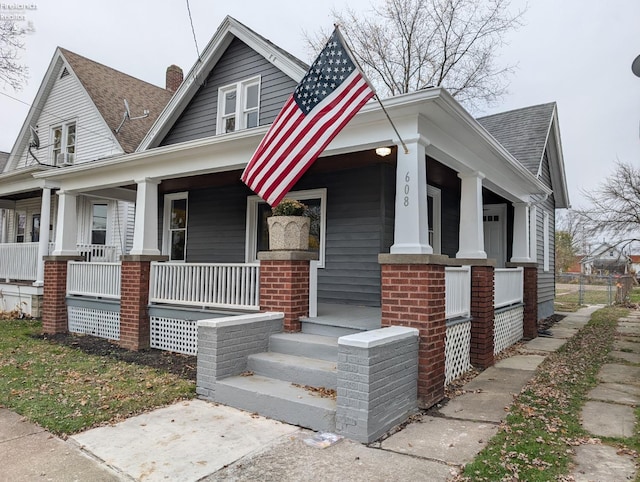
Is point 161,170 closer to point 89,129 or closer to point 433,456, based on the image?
point 433,456

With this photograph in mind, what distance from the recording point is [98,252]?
1305 centimetres

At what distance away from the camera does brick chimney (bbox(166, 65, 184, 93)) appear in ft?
59.5

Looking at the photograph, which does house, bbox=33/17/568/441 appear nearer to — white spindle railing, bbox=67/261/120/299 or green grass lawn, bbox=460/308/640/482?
white spindle railing, bbox=67/261/120/299

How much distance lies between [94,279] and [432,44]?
15541 mm

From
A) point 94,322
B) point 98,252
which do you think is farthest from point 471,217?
point 98,252

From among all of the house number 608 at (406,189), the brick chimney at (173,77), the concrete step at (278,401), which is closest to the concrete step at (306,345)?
the concrete step at (278,401)

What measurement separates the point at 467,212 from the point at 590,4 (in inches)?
390

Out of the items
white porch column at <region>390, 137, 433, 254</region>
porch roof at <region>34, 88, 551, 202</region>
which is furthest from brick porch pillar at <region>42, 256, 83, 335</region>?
white porch column at <region>390, 137, 433, 254</region>

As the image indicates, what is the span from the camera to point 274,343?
545cm

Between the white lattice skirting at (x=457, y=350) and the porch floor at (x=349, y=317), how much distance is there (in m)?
0.92

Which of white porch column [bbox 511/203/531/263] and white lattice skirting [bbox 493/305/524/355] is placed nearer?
white lattice skirting [bbox 493/305/524/355]

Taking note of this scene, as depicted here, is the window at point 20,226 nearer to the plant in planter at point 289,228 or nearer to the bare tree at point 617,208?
the plant in planter at point 289,228

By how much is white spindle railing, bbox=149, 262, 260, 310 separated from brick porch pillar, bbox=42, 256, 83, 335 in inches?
110

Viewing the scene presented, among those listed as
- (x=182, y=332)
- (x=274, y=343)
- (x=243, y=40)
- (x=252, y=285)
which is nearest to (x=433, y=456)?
(x=274, y=343)
